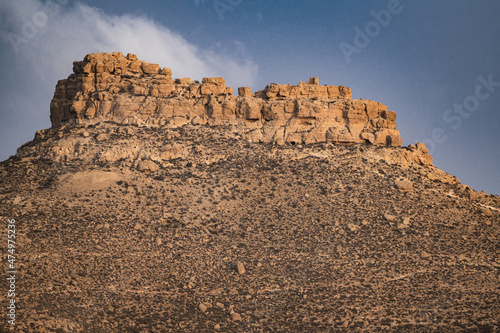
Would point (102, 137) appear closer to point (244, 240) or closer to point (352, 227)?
point (244, 240)

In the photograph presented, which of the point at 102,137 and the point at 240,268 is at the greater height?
the point at 102,137

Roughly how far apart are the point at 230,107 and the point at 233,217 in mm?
10844

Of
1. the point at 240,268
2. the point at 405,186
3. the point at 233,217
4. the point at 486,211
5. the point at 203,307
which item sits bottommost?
the point at 203,307

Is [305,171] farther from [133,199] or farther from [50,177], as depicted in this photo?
[50,177]

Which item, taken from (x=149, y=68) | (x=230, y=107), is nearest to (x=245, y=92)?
(x=230, y=107)

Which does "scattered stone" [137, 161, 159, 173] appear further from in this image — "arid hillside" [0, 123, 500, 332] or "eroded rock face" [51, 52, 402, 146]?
"eroded rock face" [51, 52, 402, 146]

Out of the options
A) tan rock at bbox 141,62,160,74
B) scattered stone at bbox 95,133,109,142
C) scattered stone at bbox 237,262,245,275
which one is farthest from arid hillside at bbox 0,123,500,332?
tan rock at bbox 141,62,160,74

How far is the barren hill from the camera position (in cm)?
2981

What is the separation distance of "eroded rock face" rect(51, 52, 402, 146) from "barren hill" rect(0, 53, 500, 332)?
0.38 feet

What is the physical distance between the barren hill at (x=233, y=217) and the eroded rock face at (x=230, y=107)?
11 cm

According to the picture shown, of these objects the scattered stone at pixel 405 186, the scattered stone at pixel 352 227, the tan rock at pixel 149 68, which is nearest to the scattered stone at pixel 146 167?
the tan rock at pixel 149 68

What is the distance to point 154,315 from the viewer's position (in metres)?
29.4

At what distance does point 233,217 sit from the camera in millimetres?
36562

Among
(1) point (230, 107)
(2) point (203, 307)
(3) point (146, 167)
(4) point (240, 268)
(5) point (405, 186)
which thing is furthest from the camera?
(1) point (230, 107)
